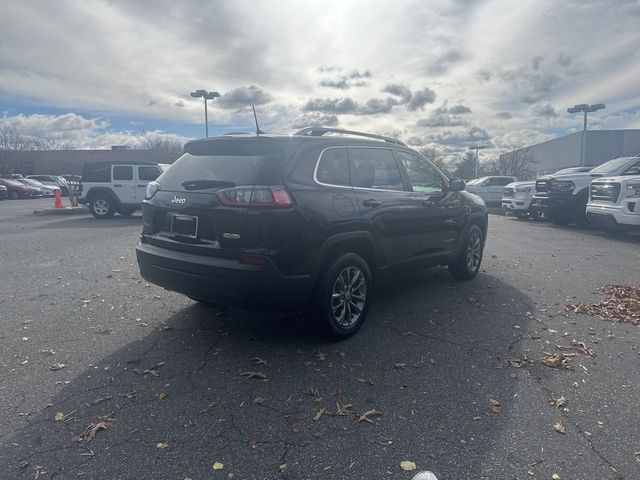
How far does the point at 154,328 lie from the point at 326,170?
2.32m

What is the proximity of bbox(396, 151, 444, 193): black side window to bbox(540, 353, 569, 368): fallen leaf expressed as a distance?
224cm

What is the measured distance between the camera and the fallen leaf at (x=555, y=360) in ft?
12.3

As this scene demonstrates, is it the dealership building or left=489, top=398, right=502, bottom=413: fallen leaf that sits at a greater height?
the dealership building

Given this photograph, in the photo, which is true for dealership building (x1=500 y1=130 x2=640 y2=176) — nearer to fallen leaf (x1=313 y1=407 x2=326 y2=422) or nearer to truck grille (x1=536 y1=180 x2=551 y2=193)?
truck grille (x1=536 y1=180 x2=551 y2=193)

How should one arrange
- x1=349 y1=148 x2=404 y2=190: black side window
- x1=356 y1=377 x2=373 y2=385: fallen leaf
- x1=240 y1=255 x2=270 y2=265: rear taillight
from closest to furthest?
1. x1=356 y1=377 x2=373 y2=385: fallen leaf
2. x1=240 y1=255 x2=270 y2=265: rear taillight
3. x1=349 y1=148 x2=404 y2=190: black side window

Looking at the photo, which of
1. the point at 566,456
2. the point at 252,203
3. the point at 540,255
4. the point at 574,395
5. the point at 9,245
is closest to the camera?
the point at 566,456

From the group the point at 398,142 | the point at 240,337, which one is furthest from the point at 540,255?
the point at 240,337

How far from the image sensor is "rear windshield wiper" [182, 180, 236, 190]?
149 inches

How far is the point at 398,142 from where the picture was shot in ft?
17.9

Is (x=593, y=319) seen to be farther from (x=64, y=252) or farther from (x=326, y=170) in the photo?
(x=64, y=252)

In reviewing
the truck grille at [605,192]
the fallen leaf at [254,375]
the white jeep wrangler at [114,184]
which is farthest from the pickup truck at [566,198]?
the white jeep wrangler at [114,184]

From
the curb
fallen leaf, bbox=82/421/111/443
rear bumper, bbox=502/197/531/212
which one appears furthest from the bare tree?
fallen leaf, bbox=82/421/111/443

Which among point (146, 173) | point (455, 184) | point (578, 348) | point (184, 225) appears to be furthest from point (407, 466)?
point (146, 173)

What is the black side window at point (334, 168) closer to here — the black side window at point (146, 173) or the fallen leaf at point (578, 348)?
the fallen leaf at point (578, 348)
